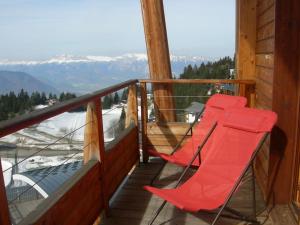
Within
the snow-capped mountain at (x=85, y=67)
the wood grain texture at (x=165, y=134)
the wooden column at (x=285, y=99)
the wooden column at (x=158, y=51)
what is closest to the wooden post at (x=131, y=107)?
the wood grain texture at (x=165, y=134)

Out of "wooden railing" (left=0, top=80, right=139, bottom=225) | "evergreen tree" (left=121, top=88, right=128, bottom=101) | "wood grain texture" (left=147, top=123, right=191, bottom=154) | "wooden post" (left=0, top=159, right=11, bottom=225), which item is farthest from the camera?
"wood grain texture" (left=147, top=123, right=191, bottom=154)

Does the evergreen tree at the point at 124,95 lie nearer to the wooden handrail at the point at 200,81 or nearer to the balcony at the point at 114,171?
the balcony at the point at 114,171

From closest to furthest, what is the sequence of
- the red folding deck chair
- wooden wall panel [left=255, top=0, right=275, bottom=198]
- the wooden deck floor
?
the red folding deck chair → the wooden deck floor → wooden wall panel [left=255, top=0, right=275, bottom=198]

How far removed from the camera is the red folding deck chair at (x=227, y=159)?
2.35 meters

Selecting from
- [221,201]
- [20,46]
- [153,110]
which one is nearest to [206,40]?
[153,110]

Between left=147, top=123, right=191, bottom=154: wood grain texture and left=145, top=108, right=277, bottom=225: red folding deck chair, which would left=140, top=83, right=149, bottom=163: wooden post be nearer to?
left=147, top=123, right=191, bottom=154: wood grain texture

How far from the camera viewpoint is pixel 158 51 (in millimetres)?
4246

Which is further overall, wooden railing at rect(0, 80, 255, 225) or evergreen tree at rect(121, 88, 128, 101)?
evergreen tree at rect(121, 88, 128, 101)

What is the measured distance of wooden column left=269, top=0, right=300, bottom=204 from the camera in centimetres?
256

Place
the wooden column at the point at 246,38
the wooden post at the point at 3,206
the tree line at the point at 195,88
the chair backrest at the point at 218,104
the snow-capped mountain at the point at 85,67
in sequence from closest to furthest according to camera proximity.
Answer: the wooden post at the point at 3,206
the chair backrest at the point at 218,104
the wooden column at the point at 246,38
the tree line at the point at 195,88
the snow-capped mountain at the point at 85,67

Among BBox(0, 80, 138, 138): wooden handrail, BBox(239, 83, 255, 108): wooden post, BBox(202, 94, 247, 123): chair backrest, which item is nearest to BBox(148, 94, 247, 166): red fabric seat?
BBox(202, 94, 247, 123): chair backrest

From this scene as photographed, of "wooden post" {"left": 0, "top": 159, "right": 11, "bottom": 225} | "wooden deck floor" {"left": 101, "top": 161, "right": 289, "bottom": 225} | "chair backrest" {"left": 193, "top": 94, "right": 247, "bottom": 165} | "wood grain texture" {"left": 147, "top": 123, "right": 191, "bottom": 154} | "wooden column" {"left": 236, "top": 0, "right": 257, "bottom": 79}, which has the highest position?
"wooden column" {"left": 236, "top": 0, "right": 257, "bottom": 79}

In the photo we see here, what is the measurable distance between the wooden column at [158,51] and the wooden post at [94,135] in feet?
5.79

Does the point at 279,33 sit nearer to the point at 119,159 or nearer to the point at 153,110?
the point at 119,159
